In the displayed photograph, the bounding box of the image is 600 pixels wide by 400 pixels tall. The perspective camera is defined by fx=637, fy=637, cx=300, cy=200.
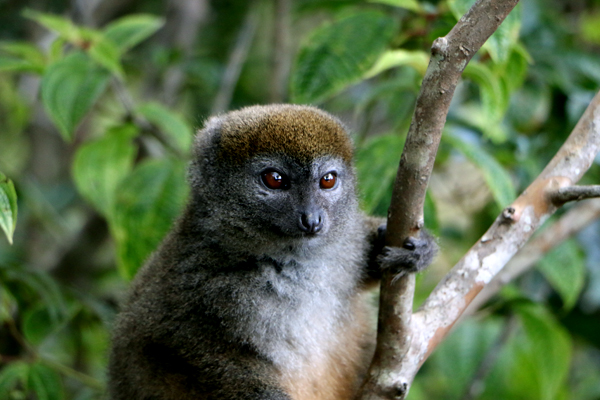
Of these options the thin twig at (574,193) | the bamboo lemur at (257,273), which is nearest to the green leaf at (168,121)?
the bamboo lemur at (257,273)

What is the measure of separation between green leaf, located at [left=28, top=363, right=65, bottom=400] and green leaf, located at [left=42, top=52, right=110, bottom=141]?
1.32m

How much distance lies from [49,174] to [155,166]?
2.88 meters

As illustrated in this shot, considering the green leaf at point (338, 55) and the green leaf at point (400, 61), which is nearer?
the green leaf at point (400, 61)

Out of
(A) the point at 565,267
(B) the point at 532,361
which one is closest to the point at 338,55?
(A) the point at 565,267

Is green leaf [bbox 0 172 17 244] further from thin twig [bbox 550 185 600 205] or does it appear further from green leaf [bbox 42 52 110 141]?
thin twig [bbox 550 185 600 205]

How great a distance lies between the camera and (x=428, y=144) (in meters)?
2.47

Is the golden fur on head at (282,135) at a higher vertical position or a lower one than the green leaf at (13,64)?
lower

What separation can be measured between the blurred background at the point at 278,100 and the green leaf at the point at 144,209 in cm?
1

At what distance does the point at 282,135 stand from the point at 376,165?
75 cm

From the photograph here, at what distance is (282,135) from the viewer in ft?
10.4

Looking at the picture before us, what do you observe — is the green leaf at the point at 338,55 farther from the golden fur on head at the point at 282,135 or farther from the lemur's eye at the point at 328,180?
the lemur's eye at the point at 328,180

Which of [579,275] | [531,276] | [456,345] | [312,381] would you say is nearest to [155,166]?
[312,381]

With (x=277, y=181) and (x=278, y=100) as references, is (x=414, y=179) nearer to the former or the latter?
(x=277, y=181)

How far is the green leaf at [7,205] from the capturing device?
233 cm
